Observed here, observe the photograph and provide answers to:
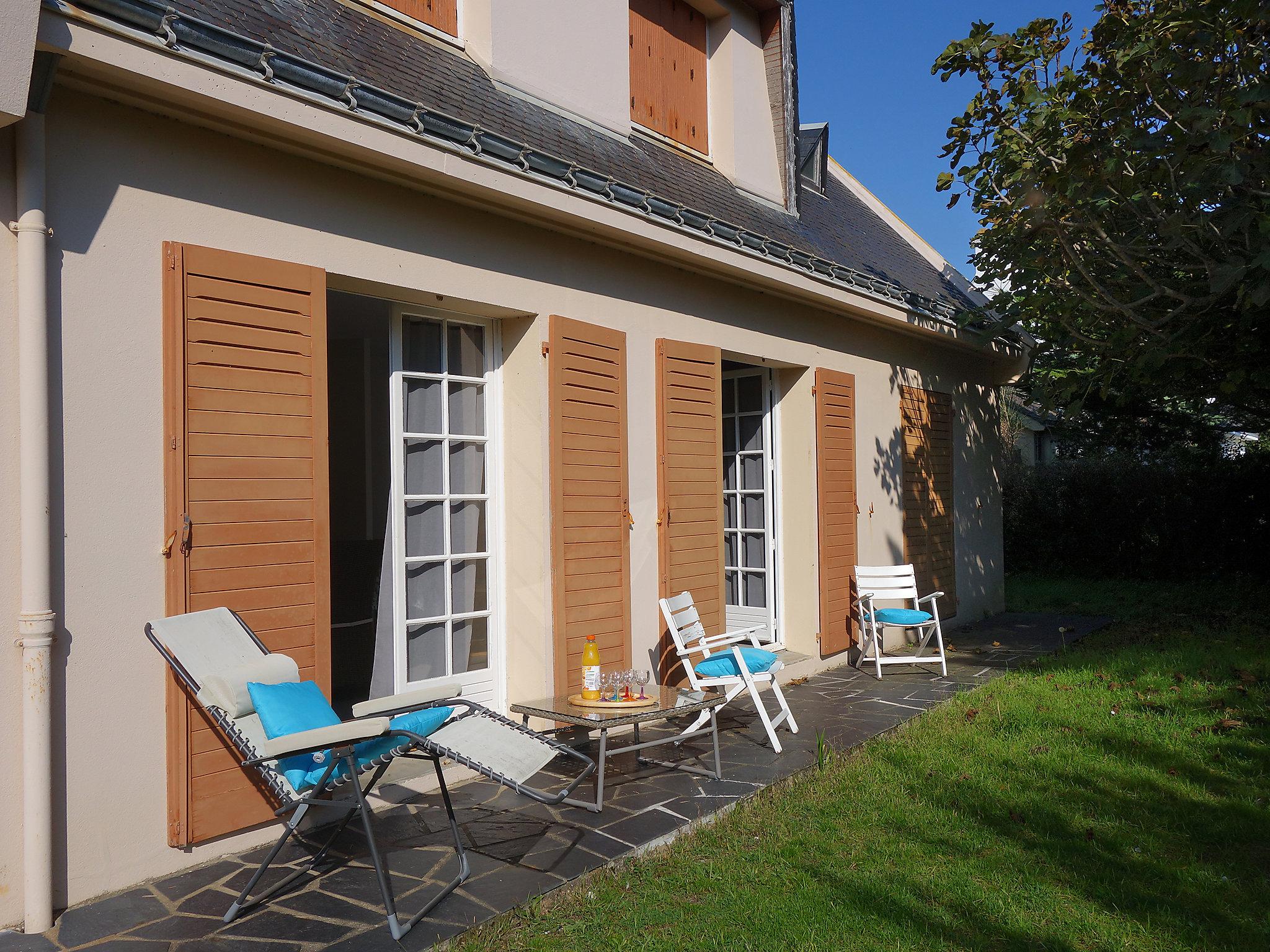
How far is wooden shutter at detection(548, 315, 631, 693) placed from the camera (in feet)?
17.7

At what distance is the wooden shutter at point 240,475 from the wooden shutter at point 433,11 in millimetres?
2743

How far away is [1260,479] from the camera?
14344mm

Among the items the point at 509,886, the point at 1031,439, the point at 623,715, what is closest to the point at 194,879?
the point at 509,886

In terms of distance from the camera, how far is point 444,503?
522 centimetres

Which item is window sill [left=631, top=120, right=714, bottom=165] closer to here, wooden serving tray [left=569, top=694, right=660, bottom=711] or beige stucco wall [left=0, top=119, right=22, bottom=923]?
wooden serving tray [left=569, top=694, right=660, bottom=711]

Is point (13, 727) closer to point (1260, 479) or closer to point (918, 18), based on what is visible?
point (918, 18)

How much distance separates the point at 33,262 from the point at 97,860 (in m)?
2.09

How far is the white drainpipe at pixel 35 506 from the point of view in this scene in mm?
3227

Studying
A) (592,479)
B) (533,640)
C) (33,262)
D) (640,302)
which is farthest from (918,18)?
(33,262)

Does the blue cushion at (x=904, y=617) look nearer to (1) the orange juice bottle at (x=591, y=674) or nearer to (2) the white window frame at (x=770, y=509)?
(2) the white window frame at (x=770, y=509)

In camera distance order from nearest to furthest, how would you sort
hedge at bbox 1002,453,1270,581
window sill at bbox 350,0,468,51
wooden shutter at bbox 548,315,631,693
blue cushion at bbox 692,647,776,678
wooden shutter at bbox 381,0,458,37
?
1. wooden shutter at bbox 548,315,631,693
2. blue cushion at bbox 692,647,776,678
3. window sill at bbox 350,0,468,51
4. wooden shutter at bbox 381,0,458,37
5. hedge at bbox 1002,453,1270,581

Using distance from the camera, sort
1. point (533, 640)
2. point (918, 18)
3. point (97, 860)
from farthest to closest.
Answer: point (918, 18)
point (533, 640)
point (97, 860)

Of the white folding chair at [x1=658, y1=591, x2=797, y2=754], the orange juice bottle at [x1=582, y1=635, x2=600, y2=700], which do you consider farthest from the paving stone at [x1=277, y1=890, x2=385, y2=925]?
the white folding chair at [x1=658, y1=591, x2=797, y2=754]

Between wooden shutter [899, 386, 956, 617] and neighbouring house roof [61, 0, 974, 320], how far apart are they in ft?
3.30
